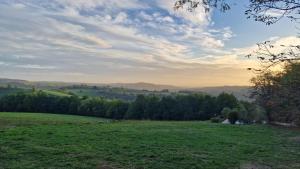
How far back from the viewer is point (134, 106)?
7038 centimetres

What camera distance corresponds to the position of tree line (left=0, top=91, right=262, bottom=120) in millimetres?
66125

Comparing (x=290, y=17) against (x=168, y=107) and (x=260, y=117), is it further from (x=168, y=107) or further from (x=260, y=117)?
(x=168, y=107)

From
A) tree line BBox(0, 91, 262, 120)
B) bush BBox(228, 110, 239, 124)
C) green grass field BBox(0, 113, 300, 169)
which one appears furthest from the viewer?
tree line BBox(0, 91, 262, 120)

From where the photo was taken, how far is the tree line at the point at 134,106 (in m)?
66.1

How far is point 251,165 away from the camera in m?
15.8

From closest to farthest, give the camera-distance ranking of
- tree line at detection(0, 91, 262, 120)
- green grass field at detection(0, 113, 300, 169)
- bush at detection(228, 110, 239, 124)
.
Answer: green grass field at detection(0, 113, 300, 169) → bush at detection(228, 110, 239, 124) → tree line at detection(0, 91, 262, 120)

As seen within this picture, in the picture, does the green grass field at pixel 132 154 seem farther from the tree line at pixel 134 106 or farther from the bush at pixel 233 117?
the tree line at pixel 134 106

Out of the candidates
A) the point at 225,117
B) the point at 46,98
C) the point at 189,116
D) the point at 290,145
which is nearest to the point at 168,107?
the point at 189,116

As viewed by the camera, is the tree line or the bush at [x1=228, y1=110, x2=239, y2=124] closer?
the bush at [x1=228, y1=110, x2=239, y2=124]

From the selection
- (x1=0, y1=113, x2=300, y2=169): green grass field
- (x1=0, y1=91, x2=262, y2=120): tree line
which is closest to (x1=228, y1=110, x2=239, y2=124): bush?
(x1=0, y1=91, x2=262, y2=120): tree line

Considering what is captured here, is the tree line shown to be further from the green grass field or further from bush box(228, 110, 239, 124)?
the green grass field

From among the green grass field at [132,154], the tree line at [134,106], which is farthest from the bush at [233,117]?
the green grass field at [132,154]

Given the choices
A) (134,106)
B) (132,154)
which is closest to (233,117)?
(134,106)

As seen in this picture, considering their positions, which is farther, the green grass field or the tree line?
the tree line
